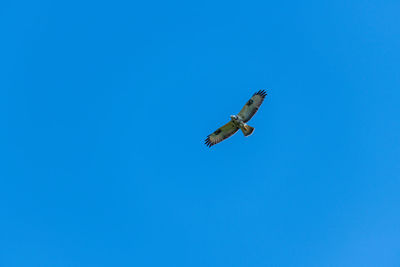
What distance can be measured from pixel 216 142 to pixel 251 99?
12.7ft

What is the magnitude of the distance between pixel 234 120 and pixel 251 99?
185 centimetres

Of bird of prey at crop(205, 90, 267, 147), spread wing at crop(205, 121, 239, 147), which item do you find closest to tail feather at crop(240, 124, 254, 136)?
bird of prey at crop(205, 90, 267, 147)

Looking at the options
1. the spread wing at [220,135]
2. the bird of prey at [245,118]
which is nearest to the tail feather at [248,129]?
the bird of prey at [245,118]

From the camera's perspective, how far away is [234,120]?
52656mm

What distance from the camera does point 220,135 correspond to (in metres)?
53.7

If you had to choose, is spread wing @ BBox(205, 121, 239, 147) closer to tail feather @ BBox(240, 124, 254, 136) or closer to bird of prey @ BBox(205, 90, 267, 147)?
bird of prey @ BBox(205, 90, 267, 147)

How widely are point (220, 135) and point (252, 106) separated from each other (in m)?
3.03

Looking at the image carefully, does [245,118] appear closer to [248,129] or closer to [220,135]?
[248,129]

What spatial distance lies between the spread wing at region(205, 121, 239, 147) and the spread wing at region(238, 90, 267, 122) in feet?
3.53

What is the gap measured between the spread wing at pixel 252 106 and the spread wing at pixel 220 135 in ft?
3.53

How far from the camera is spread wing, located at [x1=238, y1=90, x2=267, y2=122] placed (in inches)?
2076

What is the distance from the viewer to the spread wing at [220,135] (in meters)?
53.4

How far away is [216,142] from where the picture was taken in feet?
177

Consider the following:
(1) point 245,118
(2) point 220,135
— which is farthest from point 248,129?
(2) point 220,135
